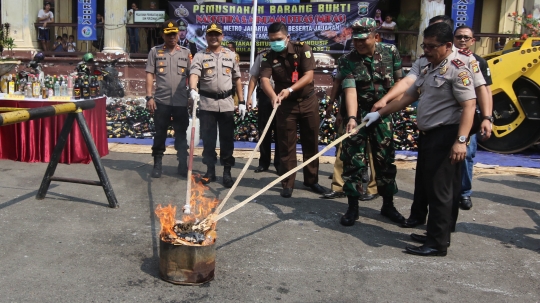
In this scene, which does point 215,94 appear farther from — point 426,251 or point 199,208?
point 426,251

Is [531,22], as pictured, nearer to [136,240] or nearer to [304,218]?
[304,218]

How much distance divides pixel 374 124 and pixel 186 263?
8.29ft

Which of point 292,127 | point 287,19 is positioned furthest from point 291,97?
point 287,19

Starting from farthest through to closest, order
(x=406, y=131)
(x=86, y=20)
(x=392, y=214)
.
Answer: (x=86, y=20) < (x=406, y=131) < (x=392, y=214)

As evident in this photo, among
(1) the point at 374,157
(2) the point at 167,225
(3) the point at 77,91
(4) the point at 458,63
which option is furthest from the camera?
(3) the point at 77,91

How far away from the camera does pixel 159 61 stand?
7289 millimetres

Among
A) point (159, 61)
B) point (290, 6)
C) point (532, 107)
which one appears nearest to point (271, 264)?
point (159, 61)

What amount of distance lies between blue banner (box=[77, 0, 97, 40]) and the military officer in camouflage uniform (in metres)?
12.5

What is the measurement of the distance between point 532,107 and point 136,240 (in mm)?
7684

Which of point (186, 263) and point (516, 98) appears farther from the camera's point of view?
point (516, 98)

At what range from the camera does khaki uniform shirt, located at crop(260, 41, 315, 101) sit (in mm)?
6352

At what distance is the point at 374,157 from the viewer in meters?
5.50

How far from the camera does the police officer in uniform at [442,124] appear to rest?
172 inches

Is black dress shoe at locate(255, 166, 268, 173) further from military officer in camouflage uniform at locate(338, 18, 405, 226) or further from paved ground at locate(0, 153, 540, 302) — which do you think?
military officer in camouflage uniform at locate(338, 18, 405, 226)
